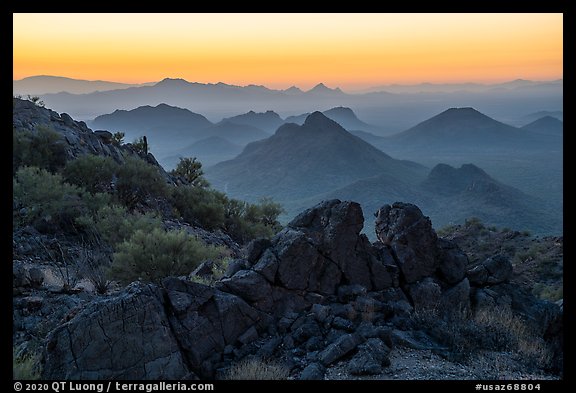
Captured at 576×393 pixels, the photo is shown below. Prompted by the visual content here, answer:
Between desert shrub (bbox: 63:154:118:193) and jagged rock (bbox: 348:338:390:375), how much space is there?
1786 cm

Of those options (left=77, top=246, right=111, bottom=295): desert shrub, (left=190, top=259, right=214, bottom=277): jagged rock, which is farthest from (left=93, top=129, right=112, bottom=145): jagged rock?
(left=190, top=259, right=214, bottom=277): jagged rock

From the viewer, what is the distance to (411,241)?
438 inches

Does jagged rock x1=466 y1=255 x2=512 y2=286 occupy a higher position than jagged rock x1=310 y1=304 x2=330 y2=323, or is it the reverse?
jagged rock x1=310 y1=304 x2=330 y2=323

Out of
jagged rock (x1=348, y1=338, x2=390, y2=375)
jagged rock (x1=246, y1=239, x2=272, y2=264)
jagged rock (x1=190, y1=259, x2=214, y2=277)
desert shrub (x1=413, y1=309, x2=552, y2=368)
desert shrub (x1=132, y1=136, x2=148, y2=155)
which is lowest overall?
desert shrub (x1=413, y1=309, x2=552, y2=368)

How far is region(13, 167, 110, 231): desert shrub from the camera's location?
1694 centimetres

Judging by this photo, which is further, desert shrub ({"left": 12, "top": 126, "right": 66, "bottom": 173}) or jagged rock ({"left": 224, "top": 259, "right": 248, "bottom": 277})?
desert shrub ({"left": 12, "top": 126, "right": 66, "bottom": 173})

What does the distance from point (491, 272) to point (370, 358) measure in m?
5.87

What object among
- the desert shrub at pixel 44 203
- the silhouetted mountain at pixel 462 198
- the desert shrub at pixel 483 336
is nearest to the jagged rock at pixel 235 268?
the desert shrub at pixel 483 336

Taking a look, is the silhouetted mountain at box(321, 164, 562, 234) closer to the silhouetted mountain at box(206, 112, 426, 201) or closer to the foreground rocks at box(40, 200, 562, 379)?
the silhouetted mountain at box(206, 112, 426, 201)

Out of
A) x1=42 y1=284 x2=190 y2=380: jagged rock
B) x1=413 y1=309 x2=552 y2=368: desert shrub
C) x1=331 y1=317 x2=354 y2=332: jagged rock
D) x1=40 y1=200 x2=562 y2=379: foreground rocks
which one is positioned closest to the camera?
x1=42 y1=284 x2=190 y2=380: jagged rock

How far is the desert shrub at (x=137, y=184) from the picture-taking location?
23516 millimetres
